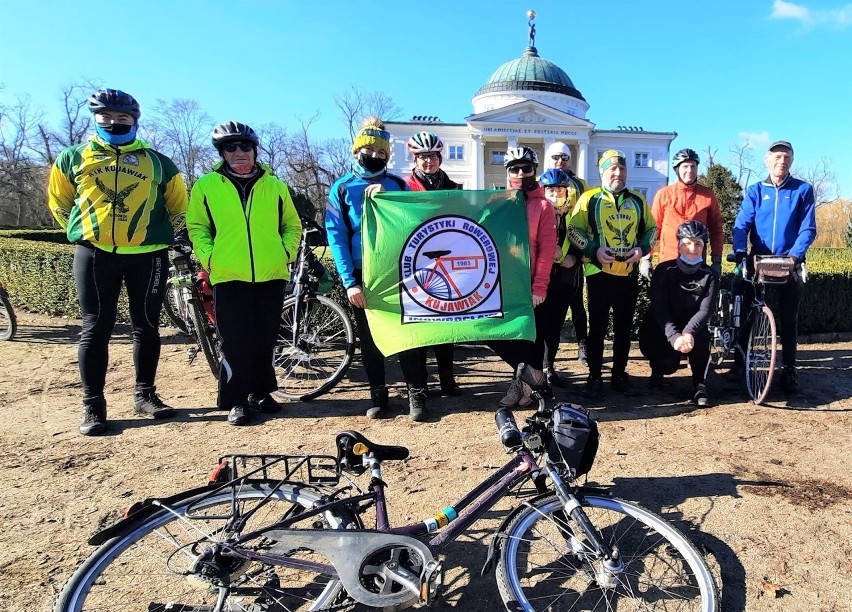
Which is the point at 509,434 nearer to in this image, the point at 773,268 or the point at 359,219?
the point at 359,219

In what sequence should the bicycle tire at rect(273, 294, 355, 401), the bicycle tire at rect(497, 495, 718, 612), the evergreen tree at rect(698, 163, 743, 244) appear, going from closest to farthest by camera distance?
the bicycle tire at rect(497, 495, 718, 612), the bicycle tire at rect(273, 294, 355, 401), the evergreen tree at rect(698, 163, 743, 244)

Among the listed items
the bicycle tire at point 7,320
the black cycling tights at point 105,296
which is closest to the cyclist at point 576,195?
the black cycling tights at point 105,296

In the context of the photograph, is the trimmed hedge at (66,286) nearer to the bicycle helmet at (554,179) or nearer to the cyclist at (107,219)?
the bicycle helmet at (554,179)

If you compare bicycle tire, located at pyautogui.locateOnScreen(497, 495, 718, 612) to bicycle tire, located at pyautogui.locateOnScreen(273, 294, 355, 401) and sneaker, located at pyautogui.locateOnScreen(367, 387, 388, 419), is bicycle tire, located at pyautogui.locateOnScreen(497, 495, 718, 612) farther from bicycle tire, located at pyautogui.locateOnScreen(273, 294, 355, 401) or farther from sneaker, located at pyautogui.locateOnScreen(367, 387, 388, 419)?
bicycle tire, located at pyautogui.locateOnScreen(273, 294, 355, 401)

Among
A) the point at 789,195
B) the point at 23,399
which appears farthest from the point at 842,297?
the point at 23,399

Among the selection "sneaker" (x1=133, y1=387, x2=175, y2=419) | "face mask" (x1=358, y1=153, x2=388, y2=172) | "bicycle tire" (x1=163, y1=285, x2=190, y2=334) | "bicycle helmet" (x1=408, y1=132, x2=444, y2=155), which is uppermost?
"bicycle helmet" (x1=408, y1=132, x2=444, y2=155)

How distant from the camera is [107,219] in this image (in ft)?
13.5

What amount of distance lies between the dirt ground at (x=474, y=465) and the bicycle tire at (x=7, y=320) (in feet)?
6.83

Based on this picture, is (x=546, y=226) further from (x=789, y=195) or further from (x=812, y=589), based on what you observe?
(x=812, y=589)

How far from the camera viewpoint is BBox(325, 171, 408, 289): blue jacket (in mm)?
4449

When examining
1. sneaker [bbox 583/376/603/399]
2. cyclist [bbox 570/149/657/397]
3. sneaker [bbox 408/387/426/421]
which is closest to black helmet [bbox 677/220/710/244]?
cyclist [bbox 570/149/657/397]

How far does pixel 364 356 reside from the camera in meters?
4.71

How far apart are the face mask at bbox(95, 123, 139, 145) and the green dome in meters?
60.4

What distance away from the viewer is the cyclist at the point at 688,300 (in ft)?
15.9
